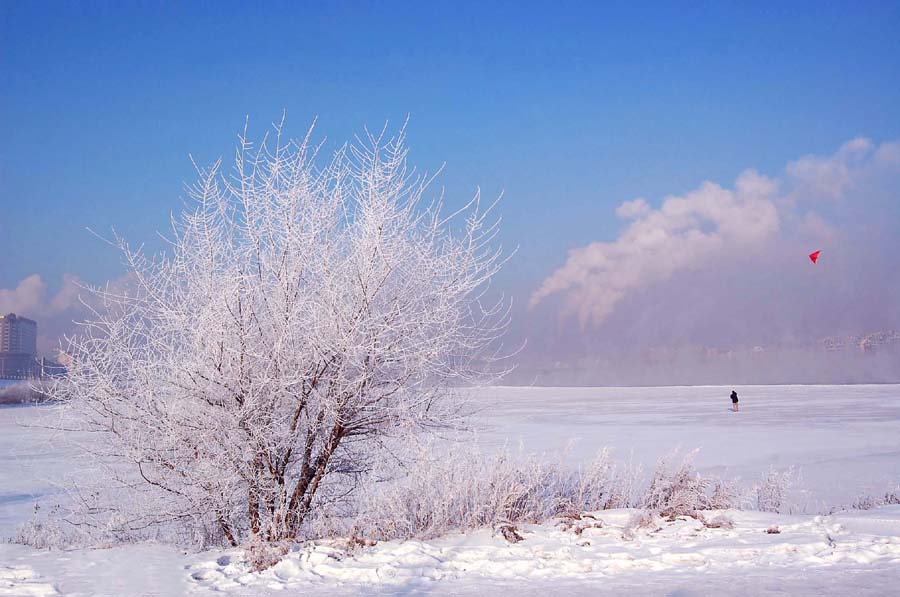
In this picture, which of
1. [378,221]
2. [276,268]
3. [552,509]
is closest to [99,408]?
[276,268]

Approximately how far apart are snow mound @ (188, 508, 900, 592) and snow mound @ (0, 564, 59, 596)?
1.08 m

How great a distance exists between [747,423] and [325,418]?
23961 millimetres

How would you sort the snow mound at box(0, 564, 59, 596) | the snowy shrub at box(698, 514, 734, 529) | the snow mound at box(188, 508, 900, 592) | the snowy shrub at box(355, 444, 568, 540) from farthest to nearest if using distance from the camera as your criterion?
the snowy shrub at box(355, 444, 568, 540), the snowy shrub at box(698, 514, 734, 529), the snow mound at box(188, 508, 900, 592), the snow mound at box(0, 564, 59, 596)

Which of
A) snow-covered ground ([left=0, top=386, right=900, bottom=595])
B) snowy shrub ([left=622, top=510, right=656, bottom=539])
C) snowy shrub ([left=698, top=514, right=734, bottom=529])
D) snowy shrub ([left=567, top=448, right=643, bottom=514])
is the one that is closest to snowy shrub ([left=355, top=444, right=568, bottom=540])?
snow-covered ground ([left=0, top=386, right=900, bottom=595])

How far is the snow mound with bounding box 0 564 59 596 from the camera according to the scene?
5.73 meters

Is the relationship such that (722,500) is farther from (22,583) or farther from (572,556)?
(22,583)

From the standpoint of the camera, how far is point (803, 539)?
6824 millimetres

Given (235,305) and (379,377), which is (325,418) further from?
(235,305)

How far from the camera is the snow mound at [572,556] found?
20.2ft

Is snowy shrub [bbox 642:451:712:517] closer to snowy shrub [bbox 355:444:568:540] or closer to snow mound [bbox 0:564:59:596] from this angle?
snowy shrub [bbox 355:444:568:540]

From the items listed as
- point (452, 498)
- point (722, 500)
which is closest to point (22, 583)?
point (452, 498)

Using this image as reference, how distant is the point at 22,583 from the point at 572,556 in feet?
14.2

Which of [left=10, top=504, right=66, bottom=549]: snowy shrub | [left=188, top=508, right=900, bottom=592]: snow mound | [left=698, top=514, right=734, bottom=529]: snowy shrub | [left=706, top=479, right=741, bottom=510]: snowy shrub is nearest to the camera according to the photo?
[left=188, top=508, right=900, bottom=592]: snow mound

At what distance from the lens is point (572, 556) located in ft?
21.7
